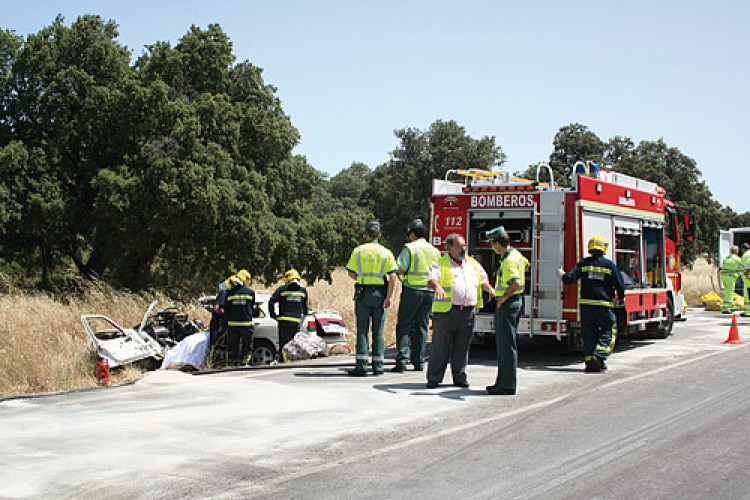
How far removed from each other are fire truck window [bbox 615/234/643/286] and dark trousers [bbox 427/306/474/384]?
4457mm

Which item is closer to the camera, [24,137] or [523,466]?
[523,466]

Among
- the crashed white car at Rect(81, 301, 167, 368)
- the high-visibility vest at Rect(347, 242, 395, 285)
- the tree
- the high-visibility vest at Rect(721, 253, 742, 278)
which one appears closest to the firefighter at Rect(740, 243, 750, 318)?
the high-visibility vest at Rect(721, 253, 742, 278)

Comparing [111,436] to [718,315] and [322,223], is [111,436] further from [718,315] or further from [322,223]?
[322,223]

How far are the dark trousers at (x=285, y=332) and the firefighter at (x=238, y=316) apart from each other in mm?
524

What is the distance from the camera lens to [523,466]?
19.6 ft

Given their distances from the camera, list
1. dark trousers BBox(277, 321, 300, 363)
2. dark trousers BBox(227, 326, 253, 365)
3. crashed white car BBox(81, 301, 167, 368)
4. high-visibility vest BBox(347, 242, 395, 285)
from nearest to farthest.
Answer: high-visibility vest BBox(347, 242, 395, 285) < crashed white car BBox(81, 301, 167, 368) < dark trousers BBox(227, 326, 253, 365) < dark trousers BBox(277, 321, 300, 363)

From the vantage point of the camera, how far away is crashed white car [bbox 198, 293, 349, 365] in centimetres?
1273

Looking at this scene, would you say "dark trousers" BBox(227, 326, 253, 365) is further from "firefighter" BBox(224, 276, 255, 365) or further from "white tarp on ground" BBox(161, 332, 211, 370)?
"white tarp on ground" BBox(161, 332, 211, 370)

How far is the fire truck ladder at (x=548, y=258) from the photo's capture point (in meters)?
11.5

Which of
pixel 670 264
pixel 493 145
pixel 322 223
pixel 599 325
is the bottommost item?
pixel 599 325

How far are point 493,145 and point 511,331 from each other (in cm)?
4034

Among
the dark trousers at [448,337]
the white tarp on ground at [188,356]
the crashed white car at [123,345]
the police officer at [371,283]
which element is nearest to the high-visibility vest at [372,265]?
the police officer at [371,283]

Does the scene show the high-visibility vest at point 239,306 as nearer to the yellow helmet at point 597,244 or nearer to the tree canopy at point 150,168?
the yellow helmet at point 597,244

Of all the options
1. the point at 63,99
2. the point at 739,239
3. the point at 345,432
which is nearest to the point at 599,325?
the point at 345,432
